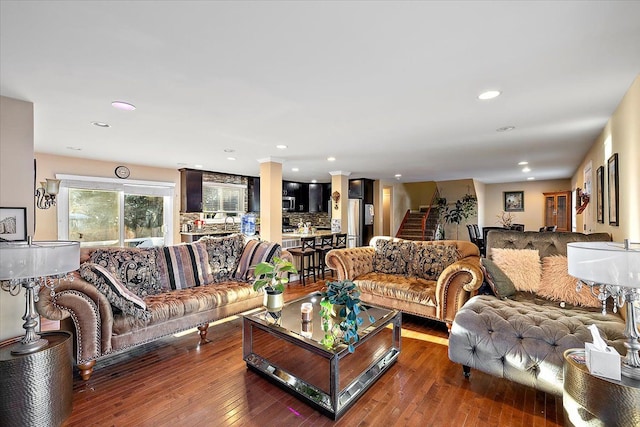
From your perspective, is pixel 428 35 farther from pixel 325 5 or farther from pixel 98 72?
pixel 98 72

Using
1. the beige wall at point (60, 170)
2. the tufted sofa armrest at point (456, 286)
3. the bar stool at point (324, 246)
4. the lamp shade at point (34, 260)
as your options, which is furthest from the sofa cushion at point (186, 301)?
the beige wall at point (60, 170)

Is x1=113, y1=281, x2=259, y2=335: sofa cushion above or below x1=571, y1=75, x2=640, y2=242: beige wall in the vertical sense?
below

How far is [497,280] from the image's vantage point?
2.85m

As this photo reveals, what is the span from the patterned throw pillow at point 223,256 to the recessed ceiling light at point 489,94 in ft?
11.1

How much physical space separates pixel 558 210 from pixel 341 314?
34.3ft

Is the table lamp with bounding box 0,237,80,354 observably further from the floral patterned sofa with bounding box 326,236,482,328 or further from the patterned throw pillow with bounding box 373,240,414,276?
the patterned throw pillow with bounding box 373,240,414,276

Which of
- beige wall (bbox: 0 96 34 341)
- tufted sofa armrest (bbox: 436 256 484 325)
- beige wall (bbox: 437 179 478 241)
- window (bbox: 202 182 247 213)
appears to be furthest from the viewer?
beige wall (bbox: 437 179 478 241)


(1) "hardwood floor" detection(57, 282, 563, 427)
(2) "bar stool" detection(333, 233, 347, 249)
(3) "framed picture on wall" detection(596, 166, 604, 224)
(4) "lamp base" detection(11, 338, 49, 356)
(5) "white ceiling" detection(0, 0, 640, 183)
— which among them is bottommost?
(1) "hardwood floor" detection(57, 282, 563, 427)

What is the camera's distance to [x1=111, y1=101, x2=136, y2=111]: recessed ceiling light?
103 inches

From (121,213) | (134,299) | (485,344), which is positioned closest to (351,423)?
(485,344)

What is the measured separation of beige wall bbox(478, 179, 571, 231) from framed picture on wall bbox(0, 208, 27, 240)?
11167 millimetres

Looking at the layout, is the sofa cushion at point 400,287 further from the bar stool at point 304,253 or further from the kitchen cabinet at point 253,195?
the kitchen cabinet at point 253,195

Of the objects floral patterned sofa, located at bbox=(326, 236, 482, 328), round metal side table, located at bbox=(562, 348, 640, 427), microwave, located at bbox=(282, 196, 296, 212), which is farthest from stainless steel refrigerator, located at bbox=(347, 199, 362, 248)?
round metal side table, located at bbox=(562, 348, 640, 427)

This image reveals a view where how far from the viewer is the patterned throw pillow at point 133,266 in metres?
2.94
